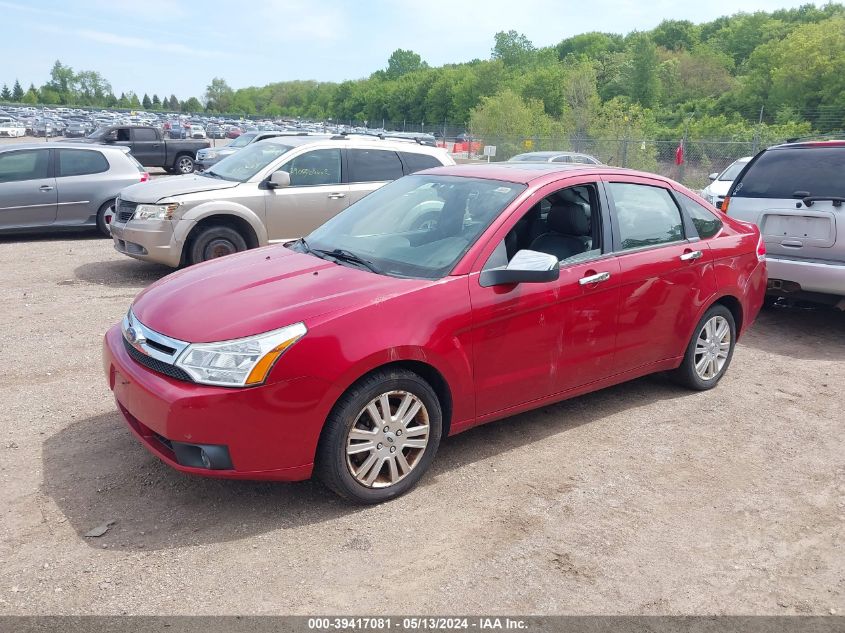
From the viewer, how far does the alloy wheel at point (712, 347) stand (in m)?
5.42

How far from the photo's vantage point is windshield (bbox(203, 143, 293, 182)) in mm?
9234

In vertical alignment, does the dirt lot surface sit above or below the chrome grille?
below

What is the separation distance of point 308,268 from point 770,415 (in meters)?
3.38

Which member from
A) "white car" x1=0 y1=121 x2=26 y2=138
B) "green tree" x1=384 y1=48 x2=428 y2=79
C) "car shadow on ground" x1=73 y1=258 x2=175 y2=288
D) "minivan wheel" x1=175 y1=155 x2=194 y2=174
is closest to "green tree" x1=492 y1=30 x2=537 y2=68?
"green tree" x1=384 y1=48 x2=428 y2=79

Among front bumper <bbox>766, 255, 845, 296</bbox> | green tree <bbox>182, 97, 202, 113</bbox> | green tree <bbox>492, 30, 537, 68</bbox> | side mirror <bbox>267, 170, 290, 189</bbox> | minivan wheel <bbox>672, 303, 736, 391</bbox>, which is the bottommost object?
minivan wheel <bbox>672, 303, 736, 391</bbox>

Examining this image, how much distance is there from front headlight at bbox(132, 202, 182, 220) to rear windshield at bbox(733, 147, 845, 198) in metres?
6.23

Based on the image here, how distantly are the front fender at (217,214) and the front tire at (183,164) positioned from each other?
18536 millimetres

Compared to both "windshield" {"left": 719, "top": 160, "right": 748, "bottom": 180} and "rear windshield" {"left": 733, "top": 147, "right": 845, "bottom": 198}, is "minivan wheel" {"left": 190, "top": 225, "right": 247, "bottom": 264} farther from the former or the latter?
"windshield" {"left": 719, "top": 160, "right": 748, "bottom": 180}

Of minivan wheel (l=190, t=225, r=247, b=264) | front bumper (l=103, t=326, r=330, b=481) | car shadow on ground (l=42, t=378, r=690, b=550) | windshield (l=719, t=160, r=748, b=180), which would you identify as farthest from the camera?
windshield (l=719, t=160, r=748, b=180)

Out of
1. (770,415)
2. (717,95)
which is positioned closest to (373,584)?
(770,415)

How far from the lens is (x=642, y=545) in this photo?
3484mm

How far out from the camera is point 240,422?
3322mm

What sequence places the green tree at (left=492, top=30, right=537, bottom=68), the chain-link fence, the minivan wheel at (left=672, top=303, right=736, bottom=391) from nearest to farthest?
the minivan wheel at (left=672, top=303, right=736, bottom=391) < the chain-link fence < the green tree at (left=492, top=30, right=537, bottom=68)

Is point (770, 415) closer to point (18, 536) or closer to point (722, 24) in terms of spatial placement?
point (18, 536)
